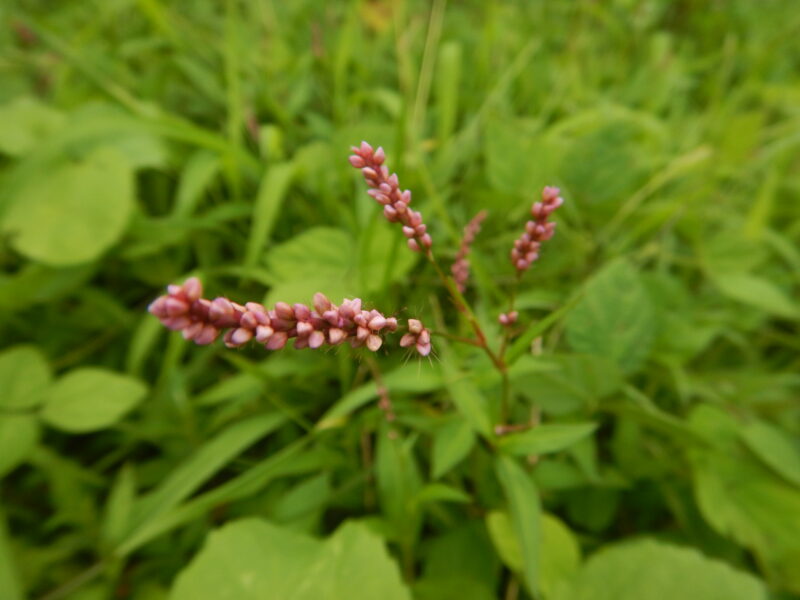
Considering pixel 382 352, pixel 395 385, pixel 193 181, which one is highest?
pixel 193 181

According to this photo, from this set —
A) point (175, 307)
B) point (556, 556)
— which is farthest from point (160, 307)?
point (556, 556)

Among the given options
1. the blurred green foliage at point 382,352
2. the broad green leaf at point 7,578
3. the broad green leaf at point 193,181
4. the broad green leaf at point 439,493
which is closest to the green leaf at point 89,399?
the blurred green foliage at point 382,352

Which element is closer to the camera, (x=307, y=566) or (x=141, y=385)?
(x=307, y=566)

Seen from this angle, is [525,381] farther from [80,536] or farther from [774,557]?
[80,536]

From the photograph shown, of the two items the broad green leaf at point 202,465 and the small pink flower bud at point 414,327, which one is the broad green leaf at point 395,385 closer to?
the broad green leaf at point 202,465

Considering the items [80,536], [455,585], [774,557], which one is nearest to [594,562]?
[455,585]

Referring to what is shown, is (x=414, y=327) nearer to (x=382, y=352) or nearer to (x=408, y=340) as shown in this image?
(x=408, y=340)
